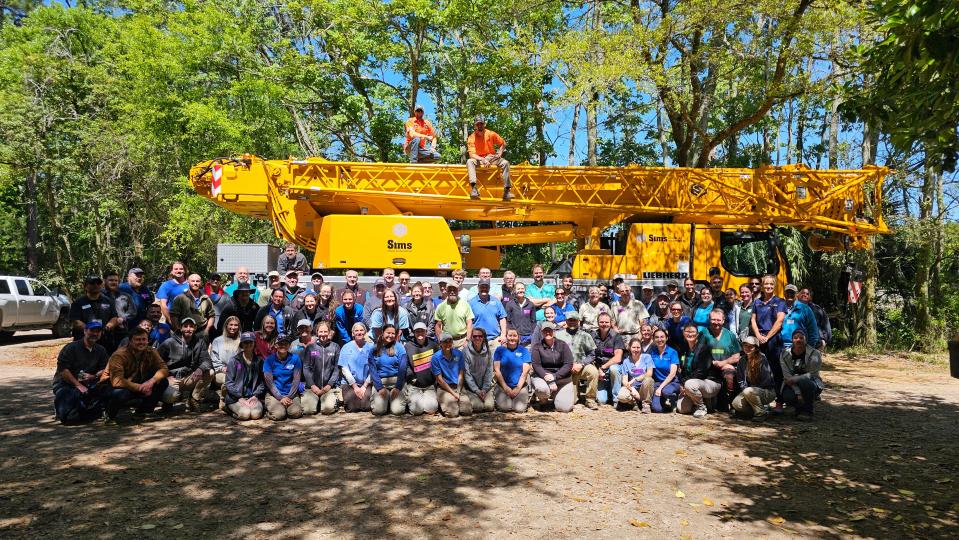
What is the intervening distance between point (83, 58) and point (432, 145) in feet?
67.4

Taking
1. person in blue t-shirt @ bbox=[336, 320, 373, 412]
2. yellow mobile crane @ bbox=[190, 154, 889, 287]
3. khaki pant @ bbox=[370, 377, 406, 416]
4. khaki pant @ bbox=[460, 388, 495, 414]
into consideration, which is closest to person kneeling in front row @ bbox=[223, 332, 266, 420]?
person in blue t-shirt @ bbox=[336, 320, 373, 412]

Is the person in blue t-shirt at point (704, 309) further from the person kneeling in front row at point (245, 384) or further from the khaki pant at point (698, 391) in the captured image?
the person kneeling in front row at point (245, 384)

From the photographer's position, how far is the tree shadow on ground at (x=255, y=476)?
4.44 m

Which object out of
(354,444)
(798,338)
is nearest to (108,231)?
(354,444)

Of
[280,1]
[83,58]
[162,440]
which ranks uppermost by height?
[280,1]

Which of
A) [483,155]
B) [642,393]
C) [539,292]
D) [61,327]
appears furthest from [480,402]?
[61,327]

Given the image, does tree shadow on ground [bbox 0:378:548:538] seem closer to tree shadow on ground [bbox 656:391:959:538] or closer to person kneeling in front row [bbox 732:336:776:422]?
tree shadow on ground [bbox 656:391:959:538]

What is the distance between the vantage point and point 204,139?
2016 centimetres

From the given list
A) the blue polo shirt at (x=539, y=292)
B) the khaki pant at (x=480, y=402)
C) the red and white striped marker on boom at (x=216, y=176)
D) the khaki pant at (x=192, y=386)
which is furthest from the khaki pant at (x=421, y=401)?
the red and white striped marker on boom at (x=216, y=176)

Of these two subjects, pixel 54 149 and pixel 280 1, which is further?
pixel 280 1

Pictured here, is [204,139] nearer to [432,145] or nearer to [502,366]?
[432,145]

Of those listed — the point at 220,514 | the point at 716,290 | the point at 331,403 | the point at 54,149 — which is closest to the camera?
the point at 220,514

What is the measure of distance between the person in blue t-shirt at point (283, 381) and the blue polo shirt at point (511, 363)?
2.64 m

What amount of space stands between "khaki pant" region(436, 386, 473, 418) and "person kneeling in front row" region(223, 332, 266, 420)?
2.28 meters
